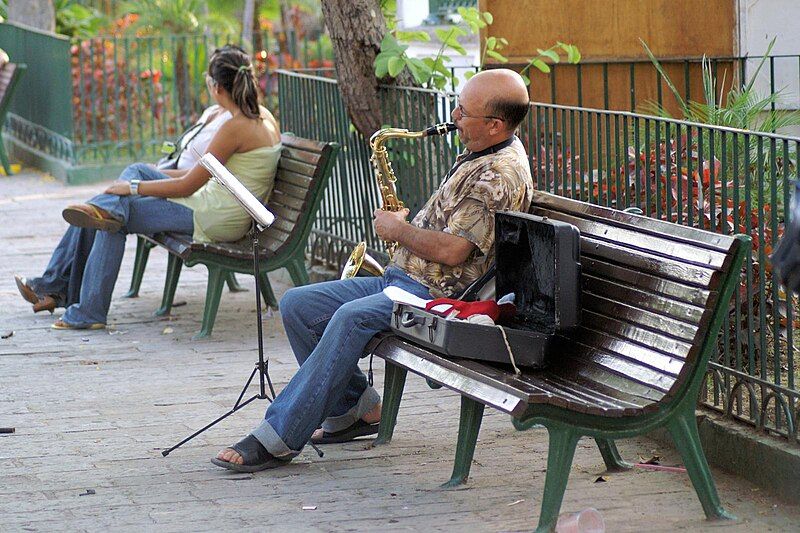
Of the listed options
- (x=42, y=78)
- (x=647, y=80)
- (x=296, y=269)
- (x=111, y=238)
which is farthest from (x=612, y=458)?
(x=42, y=78)

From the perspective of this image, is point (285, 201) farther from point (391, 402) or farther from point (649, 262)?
point (649, 262)

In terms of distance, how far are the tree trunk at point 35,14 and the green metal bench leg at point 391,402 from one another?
47.6 ft

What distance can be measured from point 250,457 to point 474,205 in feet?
4.38

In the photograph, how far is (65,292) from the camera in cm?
883

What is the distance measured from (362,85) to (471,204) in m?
3.14

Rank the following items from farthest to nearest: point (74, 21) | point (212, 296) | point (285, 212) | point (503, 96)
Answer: point (74, 21)
point (285, 212)
point (212, 296)
point (503, 96)

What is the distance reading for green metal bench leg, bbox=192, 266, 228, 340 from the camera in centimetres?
→ 807

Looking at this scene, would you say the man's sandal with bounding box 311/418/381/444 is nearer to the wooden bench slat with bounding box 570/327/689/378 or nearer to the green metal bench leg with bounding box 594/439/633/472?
the green metal bench leg with bounding box 594/439/633/472

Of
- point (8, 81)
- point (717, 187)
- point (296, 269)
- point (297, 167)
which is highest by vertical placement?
point (8, 81)

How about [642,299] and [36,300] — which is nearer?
[642,299]

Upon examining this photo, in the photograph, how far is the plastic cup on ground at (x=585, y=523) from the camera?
4512 mm

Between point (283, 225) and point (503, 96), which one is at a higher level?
point (503, 96)

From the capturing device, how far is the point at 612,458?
5309 millimetres

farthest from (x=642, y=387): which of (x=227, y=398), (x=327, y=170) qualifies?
(x=327, y=170)
